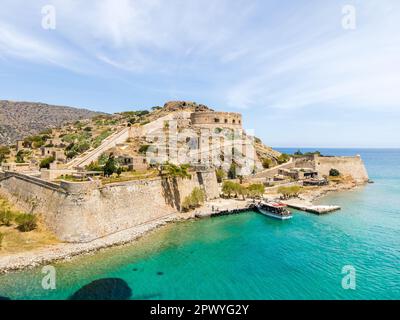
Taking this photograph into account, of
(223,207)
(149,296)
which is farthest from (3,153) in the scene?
(149,296)

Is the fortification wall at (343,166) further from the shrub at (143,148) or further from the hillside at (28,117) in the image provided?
the hillside at (28,117)

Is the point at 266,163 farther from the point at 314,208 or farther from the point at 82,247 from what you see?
the point at 82,247

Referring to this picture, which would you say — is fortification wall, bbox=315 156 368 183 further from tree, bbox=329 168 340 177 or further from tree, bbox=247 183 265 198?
tree, bbox=247 183 265 198

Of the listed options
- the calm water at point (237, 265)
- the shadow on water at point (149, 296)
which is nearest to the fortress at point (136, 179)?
the calm water at point (237, 265)

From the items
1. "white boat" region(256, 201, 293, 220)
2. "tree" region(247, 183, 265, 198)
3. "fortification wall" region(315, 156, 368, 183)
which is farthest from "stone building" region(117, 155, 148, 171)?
"fortification wall" region(315, 156, 368, 183)

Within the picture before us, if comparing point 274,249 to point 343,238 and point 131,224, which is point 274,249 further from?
point 131,224
